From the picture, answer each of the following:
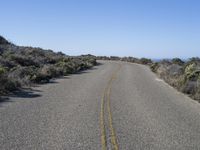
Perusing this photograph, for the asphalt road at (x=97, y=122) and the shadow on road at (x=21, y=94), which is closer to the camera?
the asphalt road at (x=97, y=122)

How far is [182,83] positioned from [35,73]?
33.1 feet

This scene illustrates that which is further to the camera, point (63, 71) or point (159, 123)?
point (63, 71)

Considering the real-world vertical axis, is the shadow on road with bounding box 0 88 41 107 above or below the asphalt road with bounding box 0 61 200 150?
above

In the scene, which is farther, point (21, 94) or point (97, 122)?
point (21, 94)

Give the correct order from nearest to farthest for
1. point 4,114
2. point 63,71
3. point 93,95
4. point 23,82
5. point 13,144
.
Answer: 1. point 13,144
2. point 4,114
3. point 93,95
4. point 23,82
5. point 63,71

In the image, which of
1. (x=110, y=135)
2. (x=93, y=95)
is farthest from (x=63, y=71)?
(x=110, y=135)

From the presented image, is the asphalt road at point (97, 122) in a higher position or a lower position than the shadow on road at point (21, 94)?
lower

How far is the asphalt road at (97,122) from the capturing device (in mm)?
9023

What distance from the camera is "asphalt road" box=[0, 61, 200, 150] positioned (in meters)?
9.02

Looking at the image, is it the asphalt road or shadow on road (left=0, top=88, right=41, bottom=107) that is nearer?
the asphalt road

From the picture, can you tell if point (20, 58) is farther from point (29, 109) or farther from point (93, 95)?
point (29, 109)

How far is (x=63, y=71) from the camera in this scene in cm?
3281

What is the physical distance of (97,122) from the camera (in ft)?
37.5

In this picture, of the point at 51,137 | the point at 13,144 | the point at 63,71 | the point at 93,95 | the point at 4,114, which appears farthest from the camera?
the point at 63,71
